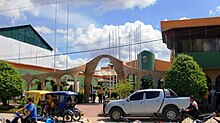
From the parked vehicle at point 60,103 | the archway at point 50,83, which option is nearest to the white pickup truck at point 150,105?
the parked vehicle at point 60,103

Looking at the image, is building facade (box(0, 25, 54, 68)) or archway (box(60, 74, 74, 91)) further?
building facade (box(0, 25, 54, 68))

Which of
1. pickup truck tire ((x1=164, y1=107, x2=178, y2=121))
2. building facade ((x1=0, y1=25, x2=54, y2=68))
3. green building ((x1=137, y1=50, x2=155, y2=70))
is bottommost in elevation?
pickup truck tire ((x1=164, y1=107, x2=178, y2=121))

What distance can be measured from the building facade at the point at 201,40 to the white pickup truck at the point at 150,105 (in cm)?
775

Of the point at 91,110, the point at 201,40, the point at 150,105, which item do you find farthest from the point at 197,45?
the point at 91,110

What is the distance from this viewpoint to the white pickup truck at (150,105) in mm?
17719

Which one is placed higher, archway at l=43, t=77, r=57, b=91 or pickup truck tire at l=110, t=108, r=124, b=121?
archway at l=43, t=77, r=57, b=91

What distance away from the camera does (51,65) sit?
211 feet

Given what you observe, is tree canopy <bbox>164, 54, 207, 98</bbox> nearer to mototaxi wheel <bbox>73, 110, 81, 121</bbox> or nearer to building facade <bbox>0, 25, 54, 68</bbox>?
mototaxi wheel <bbox>73, 110, 81, 121</bbox>

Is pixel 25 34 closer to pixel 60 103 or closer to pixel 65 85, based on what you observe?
pixel 65 85

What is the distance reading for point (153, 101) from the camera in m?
18.0

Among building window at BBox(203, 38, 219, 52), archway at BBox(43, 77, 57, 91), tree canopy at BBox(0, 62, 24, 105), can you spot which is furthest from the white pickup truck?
archway at BBox(43, 77, 57, 91)

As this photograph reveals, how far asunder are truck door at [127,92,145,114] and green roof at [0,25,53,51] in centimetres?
4525

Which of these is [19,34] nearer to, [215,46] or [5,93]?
[5,93]

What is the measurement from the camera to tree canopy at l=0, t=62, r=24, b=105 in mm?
25828
